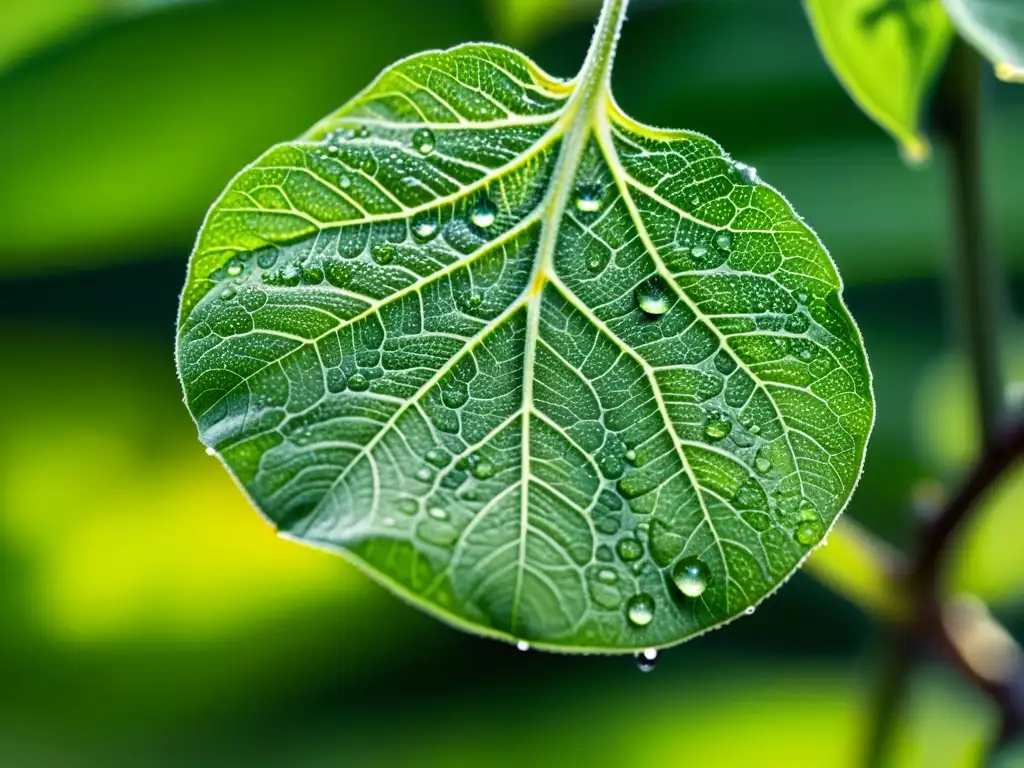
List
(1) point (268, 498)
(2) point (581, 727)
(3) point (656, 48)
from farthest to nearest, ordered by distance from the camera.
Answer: (3) point (656, 48), (2) point (581, 727), (1) point (268, 498)

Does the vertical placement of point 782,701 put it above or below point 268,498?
below

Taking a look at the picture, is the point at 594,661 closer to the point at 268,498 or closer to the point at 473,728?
the point at 473,728

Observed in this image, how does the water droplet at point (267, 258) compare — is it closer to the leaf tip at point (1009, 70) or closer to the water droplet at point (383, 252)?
the water droplet at point (383, 252)

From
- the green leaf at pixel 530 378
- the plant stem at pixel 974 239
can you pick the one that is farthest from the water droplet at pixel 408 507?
the plant stem at pixel 974 239

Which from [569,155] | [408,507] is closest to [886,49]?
[569,155]

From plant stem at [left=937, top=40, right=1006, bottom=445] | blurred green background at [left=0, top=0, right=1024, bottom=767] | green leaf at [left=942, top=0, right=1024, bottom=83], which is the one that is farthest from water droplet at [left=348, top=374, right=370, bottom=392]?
blurred green background at [left=0, top=0, right=1024, bottom=767]

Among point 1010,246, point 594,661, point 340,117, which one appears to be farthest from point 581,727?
point 340,117
